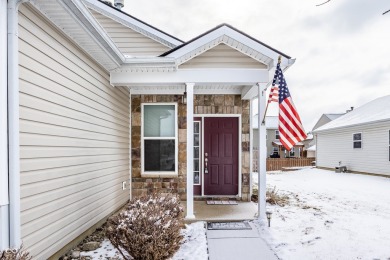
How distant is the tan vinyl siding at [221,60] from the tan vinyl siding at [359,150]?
9.80 m

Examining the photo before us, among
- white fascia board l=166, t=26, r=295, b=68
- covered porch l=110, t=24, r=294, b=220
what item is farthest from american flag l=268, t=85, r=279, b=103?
covered porch l=110, t=24, r=294, b=220

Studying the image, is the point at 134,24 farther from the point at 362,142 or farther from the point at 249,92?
the point at 362,142

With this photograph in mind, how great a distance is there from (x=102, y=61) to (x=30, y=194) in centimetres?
262

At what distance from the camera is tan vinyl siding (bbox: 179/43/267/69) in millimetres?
4988

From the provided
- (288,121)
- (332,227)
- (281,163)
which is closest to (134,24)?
(288,121)

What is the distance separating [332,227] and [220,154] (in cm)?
304

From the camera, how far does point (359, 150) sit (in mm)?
13195

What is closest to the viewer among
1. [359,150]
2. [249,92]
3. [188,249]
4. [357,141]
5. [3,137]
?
[3,137]

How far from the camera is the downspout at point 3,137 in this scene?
2.32 metres

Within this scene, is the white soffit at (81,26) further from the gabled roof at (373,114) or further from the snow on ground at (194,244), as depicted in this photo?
the gabled roof at (373,114)

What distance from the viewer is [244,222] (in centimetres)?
493

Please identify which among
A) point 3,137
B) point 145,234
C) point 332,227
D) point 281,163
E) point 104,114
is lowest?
point 281,163

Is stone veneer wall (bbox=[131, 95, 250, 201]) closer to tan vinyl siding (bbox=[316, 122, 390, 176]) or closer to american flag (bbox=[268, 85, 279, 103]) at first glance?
american flag (bbox=[268, 85, 279, 103])

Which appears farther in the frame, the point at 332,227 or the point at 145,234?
the point at 332,227
